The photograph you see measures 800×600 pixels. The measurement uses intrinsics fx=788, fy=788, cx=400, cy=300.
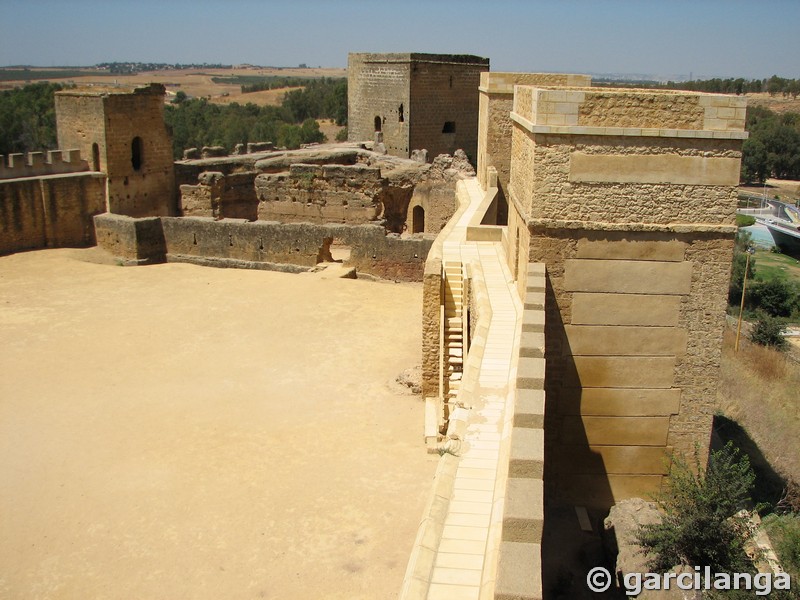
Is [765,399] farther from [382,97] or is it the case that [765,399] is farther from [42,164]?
[42,164]

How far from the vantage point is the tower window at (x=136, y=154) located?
2184 cm

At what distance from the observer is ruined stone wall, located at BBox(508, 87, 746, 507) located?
A: 7.57 meters

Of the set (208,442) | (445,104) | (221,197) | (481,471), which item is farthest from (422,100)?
(481,471)

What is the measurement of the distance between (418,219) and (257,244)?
5119 millimetres

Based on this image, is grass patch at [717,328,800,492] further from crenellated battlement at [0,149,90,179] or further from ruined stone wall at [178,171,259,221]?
crenellated battlement at [0,149,90,179]

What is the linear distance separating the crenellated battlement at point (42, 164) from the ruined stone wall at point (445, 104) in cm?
1132

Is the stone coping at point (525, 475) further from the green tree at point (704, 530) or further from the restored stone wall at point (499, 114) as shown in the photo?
the restored stone wall at point (499, 114)

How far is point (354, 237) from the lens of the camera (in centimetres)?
1766

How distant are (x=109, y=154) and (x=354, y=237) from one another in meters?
7.78

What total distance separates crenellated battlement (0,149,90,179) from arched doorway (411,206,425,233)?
8.84m

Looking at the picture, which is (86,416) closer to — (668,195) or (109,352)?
(109,352)

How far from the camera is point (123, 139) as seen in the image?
21.2 m

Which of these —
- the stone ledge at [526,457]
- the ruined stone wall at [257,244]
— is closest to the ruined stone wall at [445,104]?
the ruined stone wall at [257,244]

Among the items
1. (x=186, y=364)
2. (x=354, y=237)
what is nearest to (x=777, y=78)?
(x=354, y=237)
